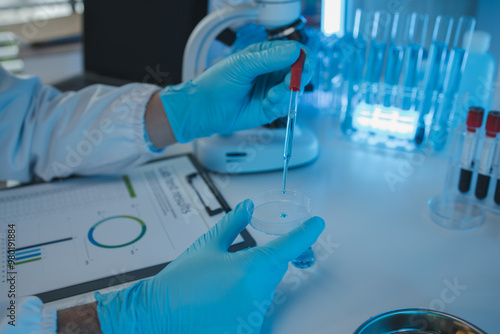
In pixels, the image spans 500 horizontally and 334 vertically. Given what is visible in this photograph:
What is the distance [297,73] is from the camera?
3.08ft

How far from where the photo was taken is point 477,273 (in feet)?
2.85

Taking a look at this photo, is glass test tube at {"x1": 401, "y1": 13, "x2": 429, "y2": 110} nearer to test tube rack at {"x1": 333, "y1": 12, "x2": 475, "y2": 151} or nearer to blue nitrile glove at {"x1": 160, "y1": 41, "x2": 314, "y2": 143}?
test tube rack at {"x1": 333, "y1": 12, "x2": 475, "y2": 151}

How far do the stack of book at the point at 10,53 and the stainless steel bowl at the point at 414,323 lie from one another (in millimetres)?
1935

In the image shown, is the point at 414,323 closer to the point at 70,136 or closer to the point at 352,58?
the point at 352,58

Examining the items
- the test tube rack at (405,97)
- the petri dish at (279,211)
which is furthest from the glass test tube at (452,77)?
the petri dish at (279,211)

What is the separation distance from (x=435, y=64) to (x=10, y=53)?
1.94m

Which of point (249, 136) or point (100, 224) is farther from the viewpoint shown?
point (249, 136)

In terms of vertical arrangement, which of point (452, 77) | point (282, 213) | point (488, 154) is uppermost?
point (452, 77)

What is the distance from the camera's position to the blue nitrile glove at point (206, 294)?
2.38 feet

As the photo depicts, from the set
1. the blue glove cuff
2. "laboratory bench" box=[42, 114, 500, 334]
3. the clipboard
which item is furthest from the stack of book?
"laboratory bench" box=[42, 114, 500, 334]

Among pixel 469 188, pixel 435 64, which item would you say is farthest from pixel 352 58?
pixel 469 188

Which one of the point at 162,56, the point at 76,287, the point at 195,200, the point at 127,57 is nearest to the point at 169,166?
the point at 195,200

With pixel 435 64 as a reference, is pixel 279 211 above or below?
below

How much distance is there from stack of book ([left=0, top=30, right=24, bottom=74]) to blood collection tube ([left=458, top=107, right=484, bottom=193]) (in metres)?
1.90
